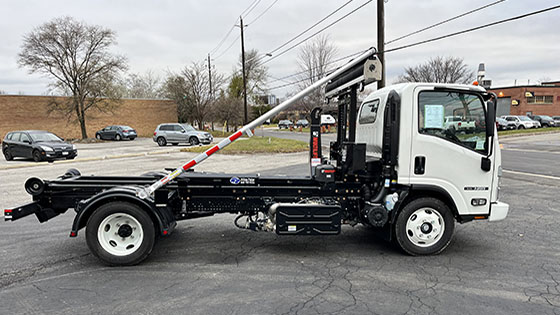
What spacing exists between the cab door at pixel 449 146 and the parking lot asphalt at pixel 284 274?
1006mm

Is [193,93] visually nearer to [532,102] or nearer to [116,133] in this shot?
[116,133]

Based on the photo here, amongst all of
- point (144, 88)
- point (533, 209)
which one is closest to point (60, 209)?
point (533, 209)

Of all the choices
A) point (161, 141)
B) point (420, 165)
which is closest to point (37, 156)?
point (161, 141)

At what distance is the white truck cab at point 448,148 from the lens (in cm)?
441

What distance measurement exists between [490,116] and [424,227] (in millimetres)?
1636

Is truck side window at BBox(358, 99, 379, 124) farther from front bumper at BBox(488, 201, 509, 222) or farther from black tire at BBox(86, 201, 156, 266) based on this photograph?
black tire at BBox(86, 201, 156, 266)

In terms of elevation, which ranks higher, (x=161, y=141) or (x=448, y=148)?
(x=448, y=148)

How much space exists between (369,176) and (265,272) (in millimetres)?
1864

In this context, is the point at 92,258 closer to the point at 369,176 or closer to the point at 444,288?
the point at 369,176

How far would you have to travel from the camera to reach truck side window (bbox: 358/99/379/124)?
197 inches

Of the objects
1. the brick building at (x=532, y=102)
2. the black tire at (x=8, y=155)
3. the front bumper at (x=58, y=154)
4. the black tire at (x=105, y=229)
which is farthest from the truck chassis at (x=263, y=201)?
the brick building at (x=532, y=102)

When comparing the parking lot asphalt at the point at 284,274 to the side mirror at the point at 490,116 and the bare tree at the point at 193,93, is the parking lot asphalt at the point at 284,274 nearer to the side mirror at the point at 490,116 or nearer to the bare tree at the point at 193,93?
the side mirror at the point at 490,116

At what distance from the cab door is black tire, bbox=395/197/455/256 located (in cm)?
21

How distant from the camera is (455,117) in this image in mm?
4492
